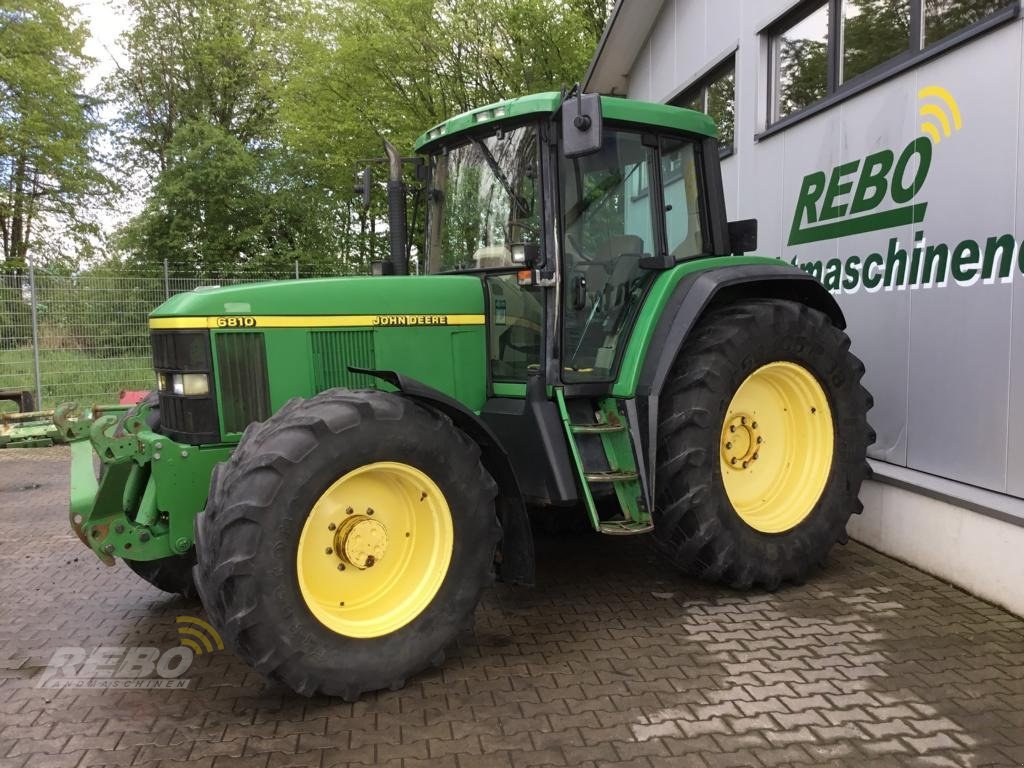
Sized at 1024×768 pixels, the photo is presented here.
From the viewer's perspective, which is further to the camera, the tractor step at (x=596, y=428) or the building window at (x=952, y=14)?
the building window at (x=952, y=14)

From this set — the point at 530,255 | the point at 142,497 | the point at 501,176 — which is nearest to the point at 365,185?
the point at 501,176

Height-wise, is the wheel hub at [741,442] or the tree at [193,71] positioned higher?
the tree at [193,71]

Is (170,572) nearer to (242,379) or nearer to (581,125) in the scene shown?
(242,379)

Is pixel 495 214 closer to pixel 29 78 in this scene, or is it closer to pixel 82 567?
pixel 82 567

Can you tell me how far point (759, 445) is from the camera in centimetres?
451

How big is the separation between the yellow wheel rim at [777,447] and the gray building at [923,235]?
0.69 meters

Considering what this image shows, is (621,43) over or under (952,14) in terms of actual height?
over

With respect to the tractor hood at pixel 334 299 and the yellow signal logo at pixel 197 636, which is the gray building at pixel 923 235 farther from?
the yellow signal logo at pixel 197 636

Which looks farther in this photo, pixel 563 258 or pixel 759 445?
pixel 759 445

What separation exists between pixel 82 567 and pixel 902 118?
580 centimetres

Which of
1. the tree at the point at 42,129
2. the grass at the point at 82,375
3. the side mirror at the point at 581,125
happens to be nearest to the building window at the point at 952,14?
the side mirror at the point at 581,125

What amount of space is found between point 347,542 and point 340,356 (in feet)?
3.14

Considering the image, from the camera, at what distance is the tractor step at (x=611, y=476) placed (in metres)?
3.81

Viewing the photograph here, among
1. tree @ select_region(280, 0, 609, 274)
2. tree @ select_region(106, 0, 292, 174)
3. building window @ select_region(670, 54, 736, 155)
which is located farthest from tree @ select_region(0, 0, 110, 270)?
building window @ select_region(670, 54, 736, 155)
